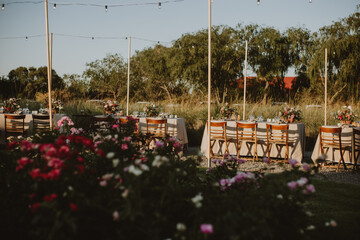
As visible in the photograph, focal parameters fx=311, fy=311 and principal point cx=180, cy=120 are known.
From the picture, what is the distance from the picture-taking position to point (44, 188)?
200 centimetres

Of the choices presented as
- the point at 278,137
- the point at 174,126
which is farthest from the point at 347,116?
the point at 174,126

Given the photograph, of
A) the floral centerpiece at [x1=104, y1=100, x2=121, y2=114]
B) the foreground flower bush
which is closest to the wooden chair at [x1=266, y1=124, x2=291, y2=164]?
the floral centerpiece at [x1=104, y1=100, x2=121, y2=114]

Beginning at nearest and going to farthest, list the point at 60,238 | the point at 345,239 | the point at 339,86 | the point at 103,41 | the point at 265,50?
the point at 60,238 < the point at 345,239 < the point at 103,41 < the point at 339,86 < the point at 265,50

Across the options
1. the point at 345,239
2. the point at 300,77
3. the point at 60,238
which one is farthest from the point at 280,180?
the point at 300,77

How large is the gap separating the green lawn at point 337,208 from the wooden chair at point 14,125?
6.47m

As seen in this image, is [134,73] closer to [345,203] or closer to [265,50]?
[265,50]

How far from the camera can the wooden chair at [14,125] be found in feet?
24.0

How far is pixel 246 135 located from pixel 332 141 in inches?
70.5

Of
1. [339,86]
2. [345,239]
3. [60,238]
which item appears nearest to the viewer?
[60,238]

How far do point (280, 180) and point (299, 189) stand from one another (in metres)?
0.13

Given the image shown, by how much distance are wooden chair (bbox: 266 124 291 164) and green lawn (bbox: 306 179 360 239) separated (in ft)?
5.21

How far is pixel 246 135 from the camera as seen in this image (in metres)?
7.20

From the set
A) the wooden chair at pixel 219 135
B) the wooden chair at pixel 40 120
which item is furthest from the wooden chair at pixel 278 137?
the wooden chair at pixel 40 120

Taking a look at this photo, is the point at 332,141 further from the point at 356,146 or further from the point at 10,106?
the point at 10,106
